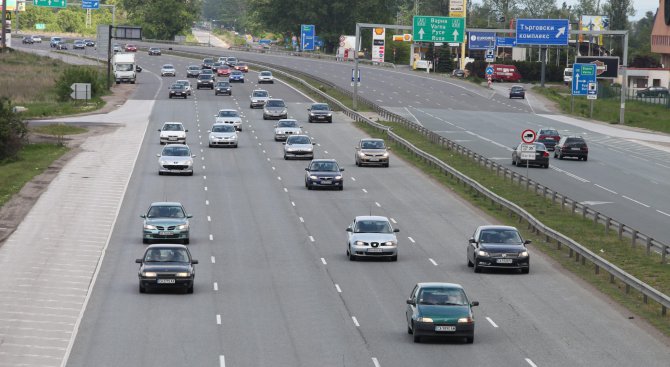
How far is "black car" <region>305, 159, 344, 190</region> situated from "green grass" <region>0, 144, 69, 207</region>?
13319mm

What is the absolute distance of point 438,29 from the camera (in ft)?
362

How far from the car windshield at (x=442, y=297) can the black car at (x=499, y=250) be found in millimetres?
10534

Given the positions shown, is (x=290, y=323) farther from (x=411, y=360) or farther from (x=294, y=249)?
(x=294, y=249)

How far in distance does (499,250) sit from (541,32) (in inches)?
2957

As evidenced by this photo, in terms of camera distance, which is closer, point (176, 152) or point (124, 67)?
point (176, 152)

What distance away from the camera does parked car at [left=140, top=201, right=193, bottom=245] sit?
45.3m

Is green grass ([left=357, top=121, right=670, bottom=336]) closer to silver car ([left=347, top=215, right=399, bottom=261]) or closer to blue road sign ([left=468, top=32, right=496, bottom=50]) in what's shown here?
silver car ([left=347, top=215, right=399, bottom=261])

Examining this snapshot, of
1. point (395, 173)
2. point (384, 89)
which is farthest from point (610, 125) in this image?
point (395, 173)

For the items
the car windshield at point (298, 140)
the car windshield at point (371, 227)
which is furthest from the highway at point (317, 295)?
the car windshield at point (298, 140)

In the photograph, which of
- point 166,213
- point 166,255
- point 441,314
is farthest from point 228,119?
point 441,314

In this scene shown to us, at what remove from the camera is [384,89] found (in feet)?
447

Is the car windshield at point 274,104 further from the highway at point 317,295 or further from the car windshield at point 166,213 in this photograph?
the car windshield at point 166,213

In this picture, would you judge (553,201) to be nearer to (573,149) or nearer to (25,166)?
(573,149)

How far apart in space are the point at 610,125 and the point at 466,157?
3792cm
